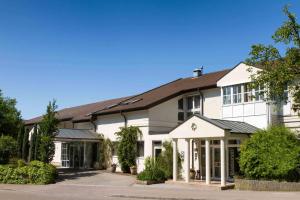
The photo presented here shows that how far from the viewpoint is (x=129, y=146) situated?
30.0m

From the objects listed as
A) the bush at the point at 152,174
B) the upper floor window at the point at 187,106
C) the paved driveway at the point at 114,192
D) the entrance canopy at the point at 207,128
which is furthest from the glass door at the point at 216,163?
the upper floor window at the point at 187,106

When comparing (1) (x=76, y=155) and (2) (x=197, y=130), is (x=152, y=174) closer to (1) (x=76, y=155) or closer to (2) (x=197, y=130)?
(2) (x=197, y=130)

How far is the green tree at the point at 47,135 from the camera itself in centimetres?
2711

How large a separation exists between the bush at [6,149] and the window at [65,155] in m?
6.50

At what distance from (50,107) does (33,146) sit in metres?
3.12

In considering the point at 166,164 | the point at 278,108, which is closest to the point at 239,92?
the point at 278,108

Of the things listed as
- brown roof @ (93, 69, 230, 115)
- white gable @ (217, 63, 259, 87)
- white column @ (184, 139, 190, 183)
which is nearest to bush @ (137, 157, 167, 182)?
white column @ (184, 139, 190, 183)

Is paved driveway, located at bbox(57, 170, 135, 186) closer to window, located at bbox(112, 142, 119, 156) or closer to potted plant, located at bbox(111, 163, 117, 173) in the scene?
potted plant, located at bbox(111, 163, 117, 173)

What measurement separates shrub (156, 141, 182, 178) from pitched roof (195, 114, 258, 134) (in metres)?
4.50

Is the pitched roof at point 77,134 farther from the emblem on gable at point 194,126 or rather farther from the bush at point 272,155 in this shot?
the bush at point 272,155

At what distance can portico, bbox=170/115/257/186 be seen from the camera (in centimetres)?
2188

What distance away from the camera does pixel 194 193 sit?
19.4 meters

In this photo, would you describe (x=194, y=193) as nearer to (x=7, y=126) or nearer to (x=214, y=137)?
(x=214, y=137)

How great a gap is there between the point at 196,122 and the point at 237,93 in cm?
442
